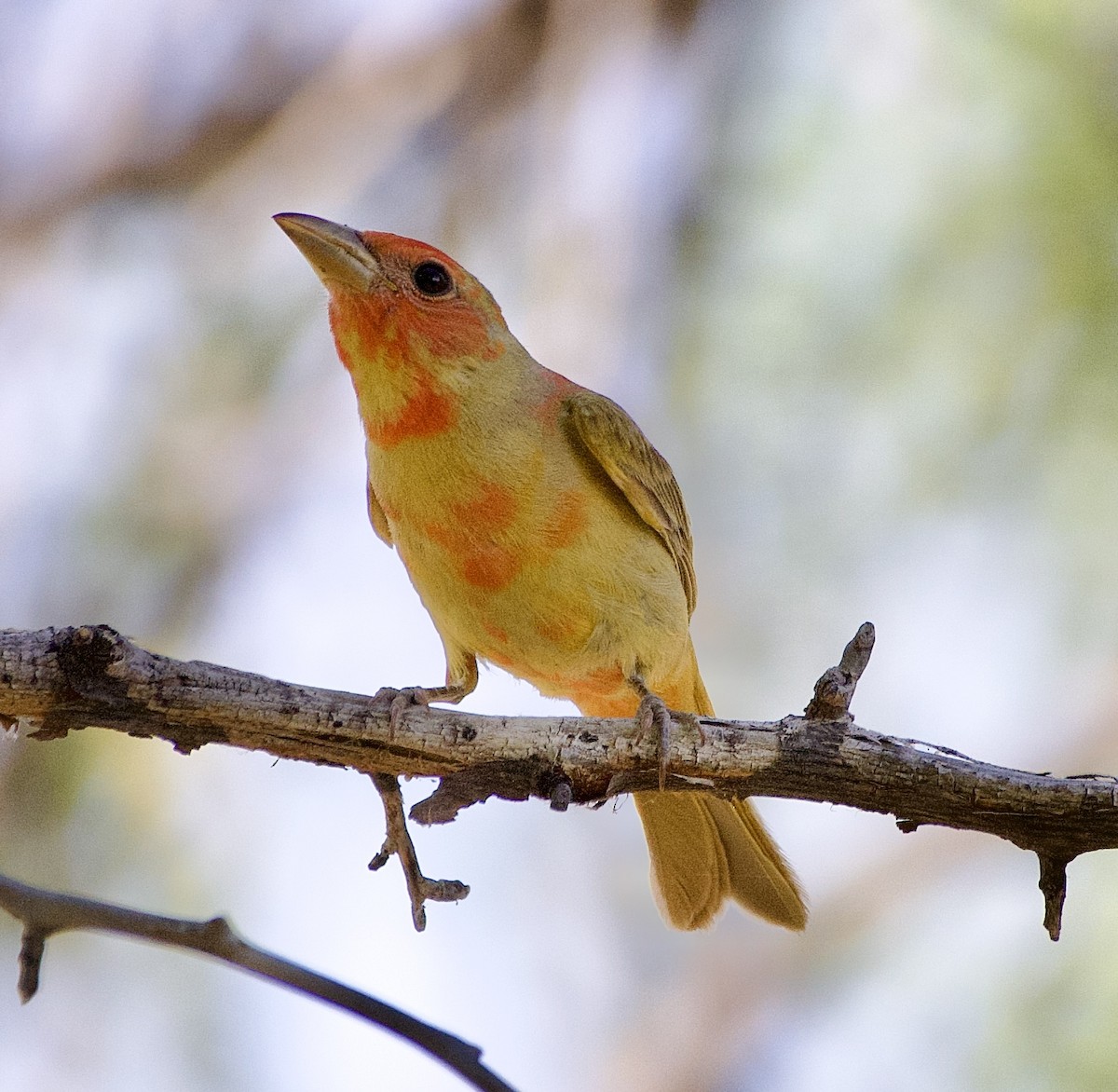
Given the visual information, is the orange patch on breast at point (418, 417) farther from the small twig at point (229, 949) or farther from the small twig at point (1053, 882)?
the small twig at point (229, 949)

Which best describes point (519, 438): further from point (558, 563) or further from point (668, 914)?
point (668, 914)

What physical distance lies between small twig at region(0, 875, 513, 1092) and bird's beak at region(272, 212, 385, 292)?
2902 millimetres

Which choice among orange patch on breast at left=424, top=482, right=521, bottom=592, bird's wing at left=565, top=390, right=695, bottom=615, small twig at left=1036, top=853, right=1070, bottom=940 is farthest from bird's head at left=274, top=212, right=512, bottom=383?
small twig at left=1036, top=853, right=1070, bottom=940

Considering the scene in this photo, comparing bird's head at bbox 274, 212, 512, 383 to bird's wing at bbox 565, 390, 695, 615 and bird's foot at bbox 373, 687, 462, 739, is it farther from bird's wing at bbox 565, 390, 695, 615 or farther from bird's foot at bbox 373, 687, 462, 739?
bird's foot at bbox 373, 687, 462, 739

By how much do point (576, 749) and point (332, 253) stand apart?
5.90 feet

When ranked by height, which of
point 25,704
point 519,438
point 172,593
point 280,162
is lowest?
point 25,704

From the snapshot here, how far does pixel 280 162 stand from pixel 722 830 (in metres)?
4.27

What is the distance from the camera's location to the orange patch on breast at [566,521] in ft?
13.0

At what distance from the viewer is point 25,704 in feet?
9.43

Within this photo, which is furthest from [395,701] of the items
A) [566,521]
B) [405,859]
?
[566,521]

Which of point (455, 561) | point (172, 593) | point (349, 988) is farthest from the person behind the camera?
point (172, 593)

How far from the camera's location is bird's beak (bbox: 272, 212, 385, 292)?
13.7ft

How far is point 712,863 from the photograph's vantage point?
178 inches

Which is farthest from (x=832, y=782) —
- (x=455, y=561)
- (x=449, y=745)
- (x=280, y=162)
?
(x=280, y=162)
